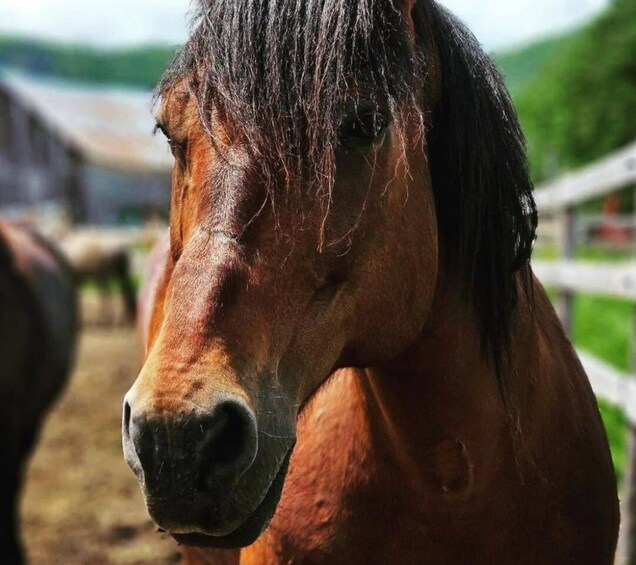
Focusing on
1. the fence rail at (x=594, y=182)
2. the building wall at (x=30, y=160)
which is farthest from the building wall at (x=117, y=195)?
the fence rail at (x=594, y=182)

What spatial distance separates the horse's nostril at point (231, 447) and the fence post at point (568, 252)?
399 centimetres

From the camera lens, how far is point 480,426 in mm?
1720

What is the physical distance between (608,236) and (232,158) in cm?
2780

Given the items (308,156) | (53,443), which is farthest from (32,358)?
(308,156)

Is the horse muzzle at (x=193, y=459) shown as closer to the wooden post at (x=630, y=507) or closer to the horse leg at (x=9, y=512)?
the wooden post at (x=630, y=507)

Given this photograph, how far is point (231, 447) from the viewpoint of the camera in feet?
4.10

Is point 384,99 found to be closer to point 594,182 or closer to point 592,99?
point 594,182

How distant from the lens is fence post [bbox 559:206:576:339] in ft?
16.1

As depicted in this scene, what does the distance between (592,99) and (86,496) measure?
34940 mm

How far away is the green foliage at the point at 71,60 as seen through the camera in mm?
45219

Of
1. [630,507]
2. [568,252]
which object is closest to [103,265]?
[568,252]

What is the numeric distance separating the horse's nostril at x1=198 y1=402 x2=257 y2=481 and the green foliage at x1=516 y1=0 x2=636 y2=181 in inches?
1336

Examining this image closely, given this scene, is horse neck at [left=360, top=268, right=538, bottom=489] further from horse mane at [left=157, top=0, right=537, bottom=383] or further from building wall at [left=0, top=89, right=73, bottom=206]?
building wall at [left=0, top=89, right=73, bottom=206]

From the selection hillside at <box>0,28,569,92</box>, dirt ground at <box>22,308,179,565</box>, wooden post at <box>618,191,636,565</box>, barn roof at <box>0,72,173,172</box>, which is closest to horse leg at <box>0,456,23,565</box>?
dirt ground at <box>22,308,179,565</box>
